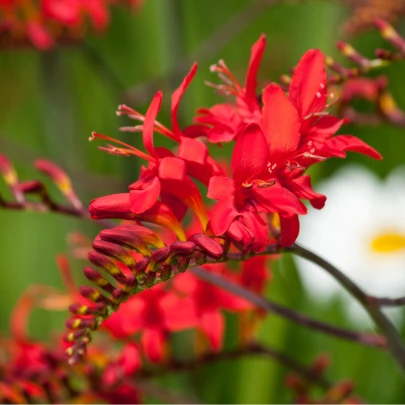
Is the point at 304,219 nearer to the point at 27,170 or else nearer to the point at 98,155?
the point at 98,155

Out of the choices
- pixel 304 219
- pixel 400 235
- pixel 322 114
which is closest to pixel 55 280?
pixel 304 219

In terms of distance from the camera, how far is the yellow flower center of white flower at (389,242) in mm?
893

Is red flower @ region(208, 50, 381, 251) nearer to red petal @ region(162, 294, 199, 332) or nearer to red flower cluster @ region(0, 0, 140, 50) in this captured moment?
red petal @ region(162, 294, 199, 332)

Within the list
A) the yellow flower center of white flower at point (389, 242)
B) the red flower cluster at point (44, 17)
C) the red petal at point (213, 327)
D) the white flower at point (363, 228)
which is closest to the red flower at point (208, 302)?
the red petal at point (213, 327)

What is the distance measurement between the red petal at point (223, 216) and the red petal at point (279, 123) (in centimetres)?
2

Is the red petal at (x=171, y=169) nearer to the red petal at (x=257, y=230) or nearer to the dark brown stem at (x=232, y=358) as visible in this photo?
the red petal at (x=257, y=230)

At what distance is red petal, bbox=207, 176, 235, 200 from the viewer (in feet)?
0.79

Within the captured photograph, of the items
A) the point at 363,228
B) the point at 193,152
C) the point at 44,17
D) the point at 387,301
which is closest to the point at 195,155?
the point at 193,152

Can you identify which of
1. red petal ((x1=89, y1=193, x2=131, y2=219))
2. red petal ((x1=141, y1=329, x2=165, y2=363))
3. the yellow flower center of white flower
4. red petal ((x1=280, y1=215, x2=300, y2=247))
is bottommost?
the yellow flower center of white flower

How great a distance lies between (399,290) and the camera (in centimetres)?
79

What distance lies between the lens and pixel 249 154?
24 centimetres

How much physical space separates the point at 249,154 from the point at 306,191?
26 mm

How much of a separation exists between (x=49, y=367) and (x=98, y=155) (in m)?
0.59

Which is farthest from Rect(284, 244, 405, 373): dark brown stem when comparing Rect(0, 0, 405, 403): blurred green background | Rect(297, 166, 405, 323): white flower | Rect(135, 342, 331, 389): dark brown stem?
Rect(297, 166, 405, 323): white flower
